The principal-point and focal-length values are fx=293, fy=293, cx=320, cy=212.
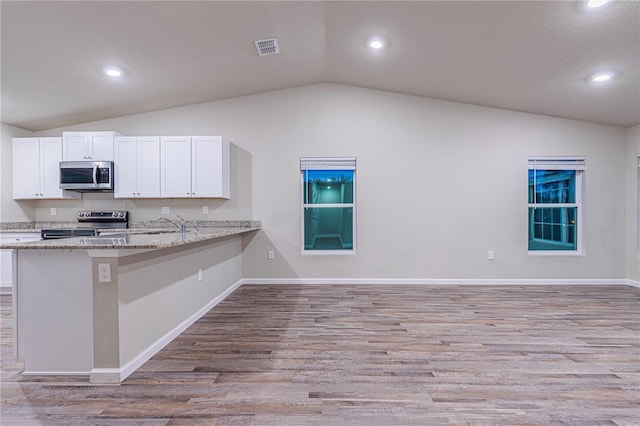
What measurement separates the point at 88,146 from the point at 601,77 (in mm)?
6463

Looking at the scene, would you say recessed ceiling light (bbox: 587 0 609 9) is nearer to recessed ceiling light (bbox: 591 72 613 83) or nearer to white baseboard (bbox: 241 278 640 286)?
recessed ceiling light (bbox: 591 72 613 83)

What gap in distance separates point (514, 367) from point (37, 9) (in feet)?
14.9

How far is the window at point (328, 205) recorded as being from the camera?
14.8 ft

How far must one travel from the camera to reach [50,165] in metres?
4.23

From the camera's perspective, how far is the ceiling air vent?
3.14 m

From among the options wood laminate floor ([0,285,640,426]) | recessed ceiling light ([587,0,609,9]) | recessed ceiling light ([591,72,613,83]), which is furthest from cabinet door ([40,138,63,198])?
recessed ceiling light ([591,72,613,83])

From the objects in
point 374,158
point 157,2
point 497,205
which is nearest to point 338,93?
point 374,158

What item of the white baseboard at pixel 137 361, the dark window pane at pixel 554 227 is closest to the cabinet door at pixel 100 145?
the white baseboard at pixel 137 361

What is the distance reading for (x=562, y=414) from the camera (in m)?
1.59

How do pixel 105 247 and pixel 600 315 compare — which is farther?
pixel 600 315

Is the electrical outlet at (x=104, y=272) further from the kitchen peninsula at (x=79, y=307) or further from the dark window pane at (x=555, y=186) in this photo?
the dark window pane at (x=555, y=186)

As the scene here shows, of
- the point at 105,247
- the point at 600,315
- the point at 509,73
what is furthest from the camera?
the point at 509,73

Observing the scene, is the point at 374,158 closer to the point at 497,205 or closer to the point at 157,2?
the point at 497,205

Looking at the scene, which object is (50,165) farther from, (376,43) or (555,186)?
(555,186)
